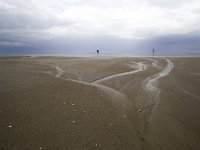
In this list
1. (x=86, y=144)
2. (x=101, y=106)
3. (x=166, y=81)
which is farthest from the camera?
(x=166, y=81)

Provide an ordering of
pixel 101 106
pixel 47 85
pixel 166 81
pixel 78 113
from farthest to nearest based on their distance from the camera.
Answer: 1. pixel 166 81
2. pixel 47 85
3. pixel 101 106
4. pixel 78 113

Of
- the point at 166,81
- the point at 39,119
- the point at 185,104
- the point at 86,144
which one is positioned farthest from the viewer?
the point at 166,81

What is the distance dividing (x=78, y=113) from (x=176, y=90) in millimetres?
7578

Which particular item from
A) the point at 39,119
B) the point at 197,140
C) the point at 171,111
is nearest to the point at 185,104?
the point at 171,111

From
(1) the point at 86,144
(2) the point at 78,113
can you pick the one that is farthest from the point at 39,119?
(1) the point at 86,144

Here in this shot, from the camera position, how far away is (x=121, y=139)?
256 inches

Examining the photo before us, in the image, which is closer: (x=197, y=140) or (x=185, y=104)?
(x=197, y=140)

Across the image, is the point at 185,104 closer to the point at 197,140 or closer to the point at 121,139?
the point at 197,140

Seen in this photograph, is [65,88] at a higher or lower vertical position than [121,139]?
higher

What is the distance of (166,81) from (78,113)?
9.69 metres

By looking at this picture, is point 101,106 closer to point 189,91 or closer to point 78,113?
point 78,113

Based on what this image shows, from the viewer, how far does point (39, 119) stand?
7.37 m

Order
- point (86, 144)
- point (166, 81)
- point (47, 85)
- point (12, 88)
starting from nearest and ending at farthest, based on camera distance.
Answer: point (86, 144) → point (12, 88) → point (47, 85) → point (166, 81)

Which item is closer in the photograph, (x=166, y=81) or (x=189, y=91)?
(x=189, y=91)
